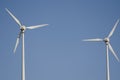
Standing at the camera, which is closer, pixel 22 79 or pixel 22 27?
pixel 22 79

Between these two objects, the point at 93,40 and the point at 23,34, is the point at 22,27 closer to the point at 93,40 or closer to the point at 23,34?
the point at 23,34

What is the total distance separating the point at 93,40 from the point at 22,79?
17.6 metres

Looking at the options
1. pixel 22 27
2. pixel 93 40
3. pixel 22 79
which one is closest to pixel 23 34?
pixel 22 27

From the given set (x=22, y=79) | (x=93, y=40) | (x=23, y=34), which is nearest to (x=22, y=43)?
(x=23, y=34)

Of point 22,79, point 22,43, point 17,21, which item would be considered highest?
point 17,21

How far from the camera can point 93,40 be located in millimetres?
76250

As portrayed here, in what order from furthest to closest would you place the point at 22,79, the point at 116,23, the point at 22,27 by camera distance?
the point at 116,23 → the point at 22,27 → the point at 22,79

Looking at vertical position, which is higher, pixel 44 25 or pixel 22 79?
pixel 44 25

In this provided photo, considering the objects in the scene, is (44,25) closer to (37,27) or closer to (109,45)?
(37,27)

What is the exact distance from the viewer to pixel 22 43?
6775cm

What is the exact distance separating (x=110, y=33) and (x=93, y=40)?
12.1 feet

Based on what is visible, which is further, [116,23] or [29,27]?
[116,23]

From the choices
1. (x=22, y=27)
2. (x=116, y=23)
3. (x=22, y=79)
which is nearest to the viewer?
(x=22, y=79)

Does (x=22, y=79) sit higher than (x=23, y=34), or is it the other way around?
(x=23, y=34)
